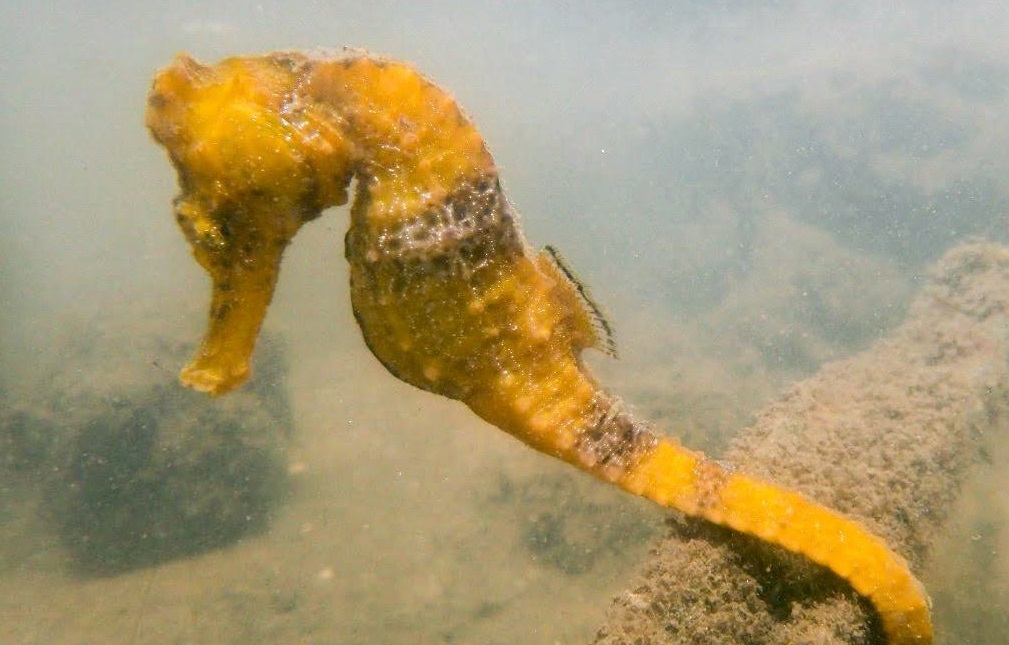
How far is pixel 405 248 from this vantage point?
1.95 metres

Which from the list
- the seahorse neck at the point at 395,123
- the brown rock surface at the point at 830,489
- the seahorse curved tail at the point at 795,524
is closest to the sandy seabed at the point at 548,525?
the brown rock surface at the point at 830,489

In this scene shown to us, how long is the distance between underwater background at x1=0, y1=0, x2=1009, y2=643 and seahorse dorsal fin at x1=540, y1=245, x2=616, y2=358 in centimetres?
34

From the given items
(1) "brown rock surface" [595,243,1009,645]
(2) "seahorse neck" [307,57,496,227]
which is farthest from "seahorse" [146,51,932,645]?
(1) "brown rock surface" [595,243,1009,645]

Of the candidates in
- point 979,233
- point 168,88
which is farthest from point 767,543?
point 979,233

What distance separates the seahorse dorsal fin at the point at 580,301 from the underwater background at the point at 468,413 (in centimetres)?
34

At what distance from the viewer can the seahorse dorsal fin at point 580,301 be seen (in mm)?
2238

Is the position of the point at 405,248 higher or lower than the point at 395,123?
lower

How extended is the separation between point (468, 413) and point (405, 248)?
8118mm

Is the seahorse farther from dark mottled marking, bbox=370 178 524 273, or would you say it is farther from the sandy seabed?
the sandy seabed

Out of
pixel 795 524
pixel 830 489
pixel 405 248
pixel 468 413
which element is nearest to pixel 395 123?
pixel 405 248

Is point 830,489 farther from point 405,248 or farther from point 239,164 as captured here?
point 239,164

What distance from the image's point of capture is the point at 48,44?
9475cm

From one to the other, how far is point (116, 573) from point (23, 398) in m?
3.16

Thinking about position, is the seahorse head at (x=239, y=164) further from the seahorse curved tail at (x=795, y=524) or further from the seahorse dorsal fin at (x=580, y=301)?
the seahorse curved tail at (x=795, y=524)
